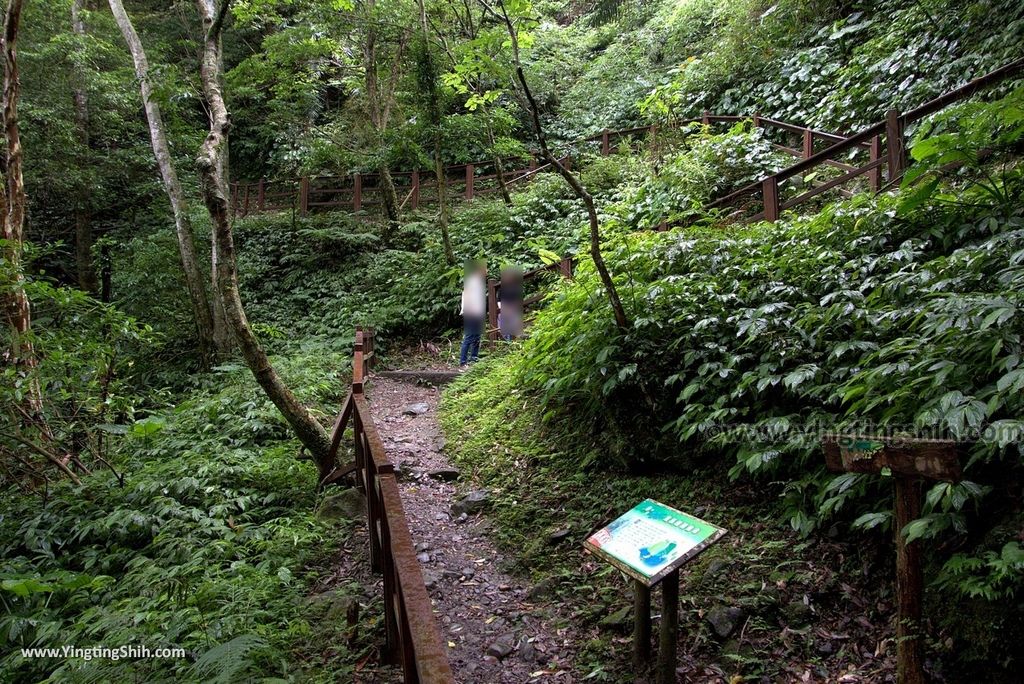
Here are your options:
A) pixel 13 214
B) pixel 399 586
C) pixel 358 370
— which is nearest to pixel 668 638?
pixel 399 586

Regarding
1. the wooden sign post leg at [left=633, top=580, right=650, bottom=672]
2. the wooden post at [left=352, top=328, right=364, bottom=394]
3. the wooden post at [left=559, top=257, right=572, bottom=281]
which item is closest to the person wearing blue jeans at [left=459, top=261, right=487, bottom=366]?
the wooden post at [left=559, top=257, right=572, bottom=281]

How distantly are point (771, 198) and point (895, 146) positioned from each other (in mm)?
1381

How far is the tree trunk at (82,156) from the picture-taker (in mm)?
12602

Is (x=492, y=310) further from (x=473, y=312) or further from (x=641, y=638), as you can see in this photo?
(x=641, y=638)

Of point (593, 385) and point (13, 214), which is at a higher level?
point (13, 214)

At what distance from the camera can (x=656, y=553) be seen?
2922mm

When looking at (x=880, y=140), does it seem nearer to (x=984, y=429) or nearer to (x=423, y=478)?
(x=984, y=429)

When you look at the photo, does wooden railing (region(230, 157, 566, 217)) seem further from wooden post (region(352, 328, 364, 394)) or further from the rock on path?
the rock on path

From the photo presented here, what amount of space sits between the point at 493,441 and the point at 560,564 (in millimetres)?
2340

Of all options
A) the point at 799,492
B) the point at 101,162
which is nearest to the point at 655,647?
the point at 799,492

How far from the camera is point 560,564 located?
4.41 meters

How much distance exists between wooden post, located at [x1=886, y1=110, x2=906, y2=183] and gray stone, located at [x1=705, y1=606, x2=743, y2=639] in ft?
17.9

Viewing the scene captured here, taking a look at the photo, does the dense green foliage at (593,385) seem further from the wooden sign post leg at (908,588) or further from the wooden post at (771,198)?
the wooden post at (771,198)

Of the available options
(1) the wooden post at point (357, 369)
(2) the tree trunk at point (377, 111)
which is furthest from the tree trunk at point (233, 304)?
(2) the tree trunk at point (377, 111)
